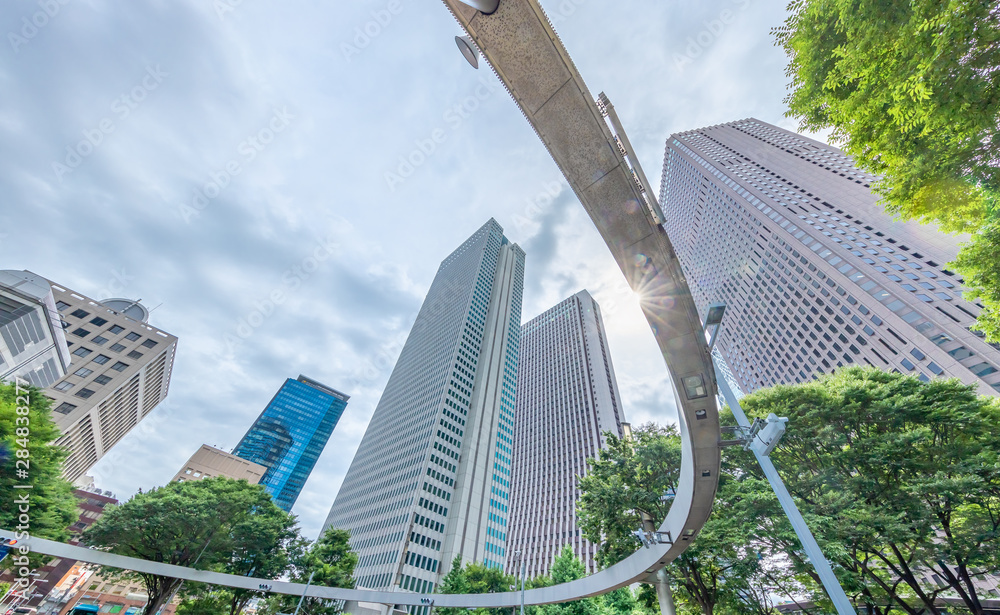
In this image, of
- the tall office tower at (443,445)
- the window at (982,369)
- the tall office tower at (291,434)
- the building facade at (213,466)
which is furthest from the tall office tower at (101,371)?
the window at (982,369)

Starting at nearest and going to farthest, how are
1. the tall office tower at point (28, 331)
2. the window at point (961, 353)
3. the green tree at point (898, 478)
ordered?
the green tree at point (898, 478)
the tall office tower at point (28, 331)
the window at point (961, 353)

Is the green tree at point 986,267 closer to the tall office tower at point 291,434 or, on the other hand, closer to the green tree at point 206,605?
the green tree at point 206,605

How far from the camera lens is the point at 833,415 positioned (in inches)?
603

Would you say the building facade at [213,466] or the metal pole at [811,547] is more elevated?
the building facade at [213,466]

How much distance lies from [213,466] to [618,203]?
116855 mm

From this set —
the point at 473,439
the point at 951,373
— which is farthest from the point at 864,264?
the point at 473,439

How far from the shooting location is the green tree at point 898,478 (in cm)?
1147

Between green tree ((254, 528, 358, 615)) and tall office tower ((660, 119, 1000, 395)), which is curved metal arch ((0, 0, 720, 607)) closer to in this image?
green tree ((254, 528, 358, 615))

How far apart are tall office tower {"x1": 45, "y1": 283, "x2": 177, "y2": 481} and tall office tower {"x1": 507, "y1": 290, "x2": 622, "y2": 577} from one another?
226 ft

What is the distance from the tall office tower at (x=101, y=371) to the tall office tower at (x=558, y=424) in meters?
68.8

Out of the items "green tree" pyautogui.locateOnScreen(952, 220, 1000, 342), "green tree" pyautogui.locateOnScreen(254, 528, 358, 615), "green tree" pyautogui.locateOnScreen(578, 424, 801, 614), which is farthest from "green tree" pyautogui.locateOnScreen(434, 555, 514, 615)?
"green tree" pyautogui.locateOnScreen(952, 220, 1000, 342)

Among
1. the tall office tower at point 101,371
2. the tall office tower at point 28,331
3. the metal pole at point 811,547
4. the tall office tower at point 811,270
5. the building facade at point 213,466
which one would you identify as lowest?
the metal pole at point 811,547

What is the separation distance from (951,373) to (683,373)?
50.4m

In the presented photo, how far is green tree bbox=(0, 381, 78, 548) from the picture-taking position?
15.9 meters
